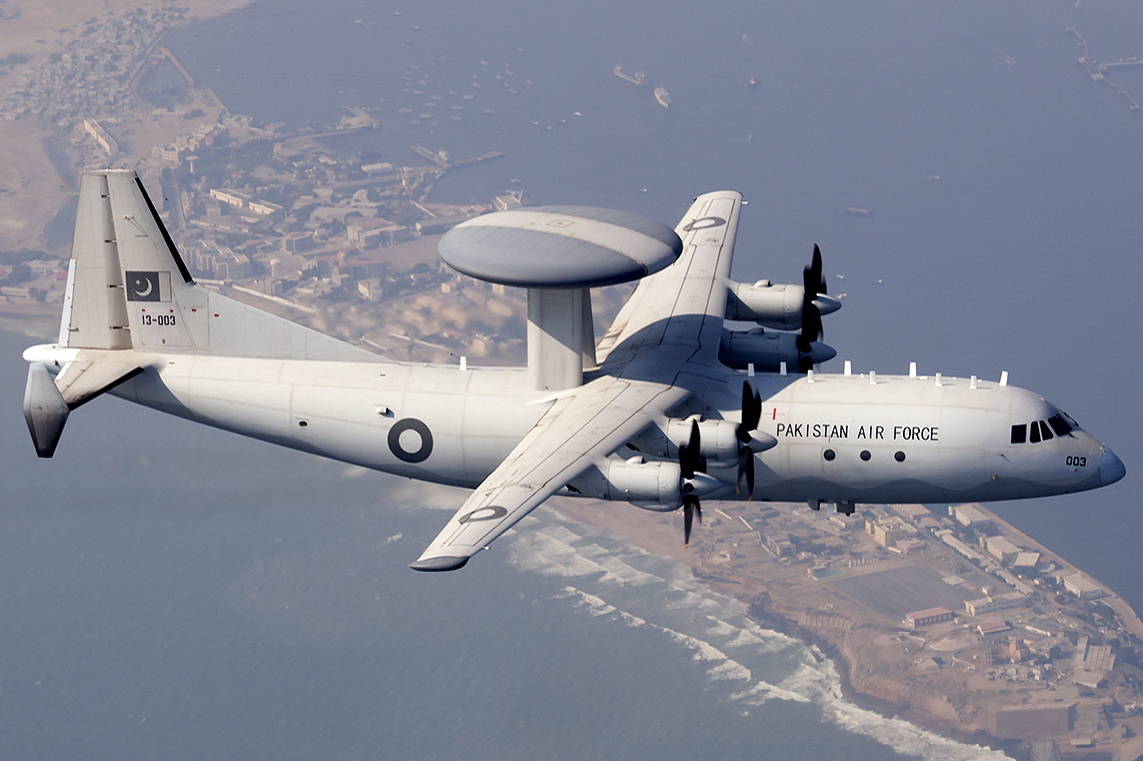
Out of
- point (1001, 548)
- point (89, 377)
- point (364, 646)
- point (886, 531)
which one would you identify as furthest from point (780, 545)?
point (89, 377)

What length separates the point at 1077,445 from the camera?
4253cm

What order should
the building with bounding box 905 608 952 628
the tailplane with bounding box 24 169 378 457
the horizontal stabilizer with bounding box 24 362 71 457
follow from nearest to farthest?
the horizontal stabilizer with bounding box 24 362 71 457
the tailplane with bounding box 24 169 378 457
the building with bounding box 905 608 952 628

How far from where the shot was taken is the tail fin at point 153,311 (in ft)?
156

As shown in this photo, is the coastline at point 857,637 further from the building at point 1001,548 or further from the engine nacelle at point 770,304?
the engine nacelle at point 770,304

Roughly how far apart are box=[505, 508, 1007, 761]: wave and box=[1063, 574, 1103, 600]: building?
133 feet

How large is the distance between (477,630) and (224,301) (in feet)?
337

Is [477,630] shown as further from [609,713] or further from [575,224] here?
[575,224]

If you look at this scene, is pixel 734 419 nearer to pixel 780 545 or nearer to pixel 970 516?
pixel 780 545

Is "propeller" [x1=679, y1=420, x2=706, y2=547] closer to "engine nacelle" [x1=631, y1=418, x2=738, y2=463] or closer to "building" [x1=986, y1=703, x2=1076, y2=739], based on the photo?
"engine nacelle" [x1=631, y1=418, x2=738, y2=463]

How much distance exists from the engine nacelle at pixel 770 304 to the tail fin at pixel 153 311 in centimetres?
1681

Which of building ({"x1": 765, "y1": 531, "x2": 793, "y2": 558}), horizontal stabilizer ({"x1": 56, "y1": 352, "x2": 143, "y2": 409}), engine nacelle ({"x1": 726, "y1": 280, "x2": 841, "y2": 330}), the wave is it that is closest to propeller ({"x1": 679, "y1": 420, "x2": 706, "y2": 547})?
engine nacelle ({"x1": 726, "y1": 280, "x2": 841, "y2": 330})

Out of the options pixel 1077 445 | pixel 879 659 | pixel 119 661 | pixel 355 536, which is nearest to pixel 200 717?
pixel 119 661

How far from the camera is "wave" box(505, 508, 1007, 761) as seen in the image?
451 ft

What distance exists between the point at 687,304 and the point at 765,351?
170 inches
